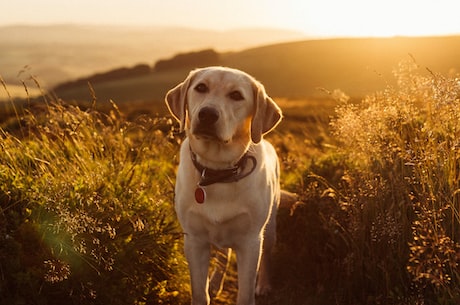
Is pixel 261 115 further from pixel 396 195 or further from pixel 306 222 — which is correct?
pixel 306 222

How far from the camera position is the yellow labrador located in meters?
4.30

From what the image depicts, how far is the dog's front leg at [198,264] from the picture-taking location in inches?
176

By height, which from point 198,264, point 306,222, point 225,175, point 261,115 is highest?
point 261,115

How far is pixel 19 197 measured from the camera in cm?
423

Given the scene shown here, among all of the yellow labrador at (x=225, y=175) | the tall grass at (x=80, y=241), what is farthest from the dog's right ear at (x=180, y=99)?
the tall grass at (x=80, y=241)

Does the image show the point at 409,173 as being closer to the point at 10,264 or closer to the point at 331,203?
the point at 331,203

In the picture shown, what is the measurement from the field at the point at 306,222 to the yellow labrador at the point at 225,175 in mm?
278

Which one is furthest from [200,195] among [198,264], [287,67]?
[287,67]

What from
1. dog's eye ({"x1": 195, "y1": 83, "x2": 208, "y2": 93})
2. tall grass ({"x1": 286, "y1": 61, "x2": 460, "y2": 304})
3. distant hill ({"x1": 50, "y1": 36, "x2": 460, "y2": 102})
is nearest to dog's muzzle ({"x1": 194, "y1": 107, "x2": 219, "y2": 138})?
dog's eye ({"x1": 195, "y1": 83, "x2": 208, "y2": 93})

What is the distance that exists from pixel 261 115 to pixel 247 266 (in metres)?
1.13

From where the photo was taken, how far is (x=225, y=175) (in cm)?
430

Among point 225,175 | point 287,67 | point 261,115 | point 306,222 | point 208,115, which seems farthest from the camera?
point 287,67

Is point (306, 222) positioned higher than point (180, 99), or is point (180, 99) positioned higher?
point (180, 99)

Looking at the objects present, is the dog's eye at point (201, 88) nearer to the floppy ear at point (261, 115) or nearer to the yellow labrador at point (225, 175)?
the yellow labrador at point (225, 175)
